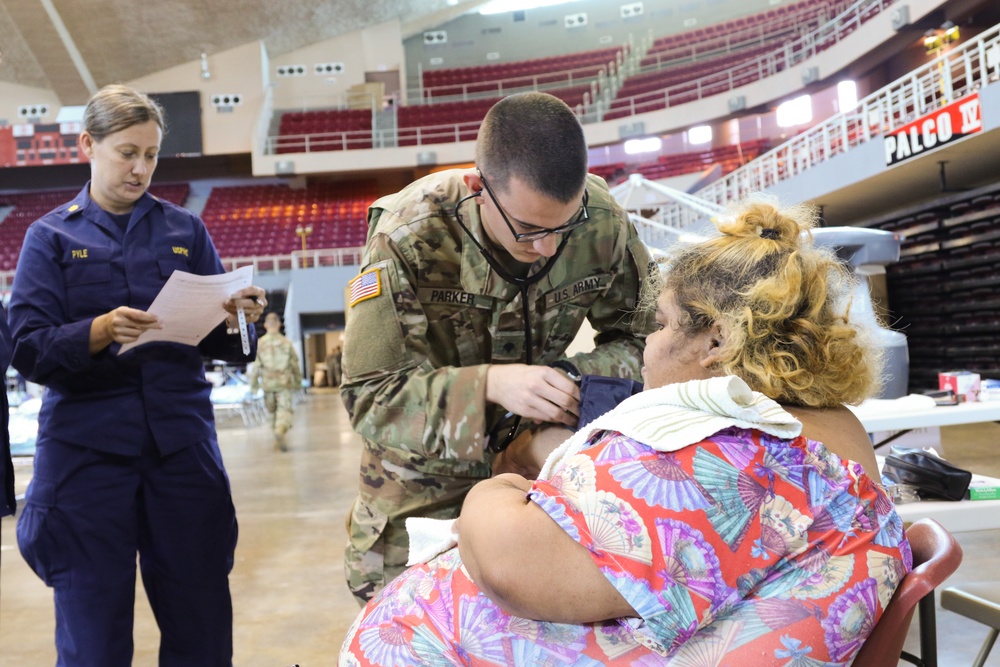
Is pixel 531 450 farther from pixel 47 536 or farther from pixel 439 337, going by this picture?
pixel 47 536

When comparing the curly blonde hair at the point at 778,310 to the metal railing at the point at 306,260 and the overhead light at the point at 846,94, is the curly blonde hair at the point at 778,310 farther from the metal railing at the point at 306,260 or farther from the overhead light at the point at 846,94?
the overhead light at the point at 846,94

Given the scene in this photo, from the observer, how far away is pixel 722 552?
33.8 inches

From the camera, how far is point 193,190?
2130cm

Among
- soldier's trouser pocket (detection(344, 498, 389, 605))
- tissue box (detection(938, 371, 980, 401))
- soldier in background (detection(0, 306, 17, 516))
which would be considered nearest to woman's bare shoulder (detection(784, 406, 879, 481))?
soldier's trouser pocket (detection(344, 498, 389, 605))

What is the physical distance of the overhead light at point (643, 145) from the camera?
2094 centimetres

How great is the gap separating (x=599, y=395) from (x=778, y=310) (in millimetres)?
312

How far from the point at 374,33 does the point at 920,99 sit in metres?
15.6

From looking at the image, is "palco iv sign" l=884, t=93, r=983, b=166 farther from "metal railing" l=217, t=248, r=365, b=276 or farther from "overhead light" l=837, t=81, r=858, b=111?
"metal railing" l=217, t=248, r=365, b=276

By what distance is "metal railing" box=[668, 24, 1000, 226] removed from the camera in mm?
7703

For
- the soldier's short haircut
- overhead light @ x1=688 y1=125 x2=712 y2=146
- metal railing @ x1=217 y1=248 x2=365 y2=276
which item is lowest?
the soldier's short haircut

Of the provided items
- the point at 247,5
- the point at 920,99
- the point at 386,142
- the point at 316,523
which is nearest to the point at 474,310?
the point at 316,523

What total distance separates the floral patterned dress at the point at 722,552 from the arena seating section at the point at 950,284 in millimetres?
8413

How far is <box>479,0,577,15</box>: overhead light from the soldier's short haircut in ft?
74.7

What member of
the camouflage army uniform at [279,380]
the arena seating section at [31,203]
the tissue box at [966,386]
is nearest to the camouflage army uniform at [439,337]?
the tissue box at [966,386]
